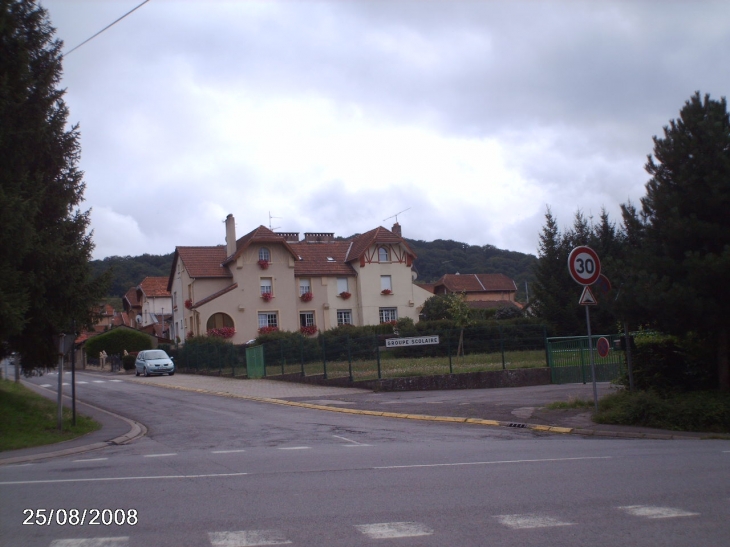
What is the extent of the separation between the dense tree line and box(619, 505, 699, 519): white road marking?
21.4 ft

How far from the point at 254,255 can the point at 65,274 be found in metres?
37.0

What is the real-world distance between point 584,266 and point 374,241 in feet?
137

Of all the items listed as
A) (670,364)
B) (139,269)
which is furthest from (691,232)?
(139,269)

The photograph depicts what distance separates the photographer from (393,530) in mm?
6336

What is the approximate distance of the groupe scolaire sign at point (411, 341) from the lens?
84.3 feet

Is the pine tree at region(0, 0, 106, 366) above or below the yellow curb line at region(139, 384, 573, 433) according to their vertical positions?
above

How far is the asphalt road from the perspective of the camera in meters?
6.22

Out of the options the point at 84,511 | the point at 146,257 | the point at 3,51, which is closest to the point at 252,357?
the point at 3,51

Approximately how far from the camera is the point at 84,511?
727 cm

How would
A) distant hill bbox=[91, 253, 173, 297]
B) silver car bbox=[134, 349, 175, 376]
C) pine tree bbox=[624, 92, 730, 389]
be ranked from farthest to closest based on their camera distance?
distant hill bbox=[91, 253, 173, 297], silver car bbox=[134, 349, 175, 376], pine tree bbox=[624, 92, 730, 389]

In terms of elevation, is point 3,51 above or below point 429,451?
above

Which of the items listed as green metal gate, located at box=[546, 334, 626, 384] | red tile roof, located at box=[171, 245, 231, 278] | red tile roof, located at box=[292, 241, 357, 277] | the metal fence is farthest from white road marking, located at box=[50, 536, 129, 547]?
red tile roof, located at box=[292, 241, 357, 277]

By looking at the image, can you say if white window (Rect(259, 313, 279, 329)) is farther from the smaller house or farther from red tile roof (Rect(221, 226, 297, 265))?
the smaller house

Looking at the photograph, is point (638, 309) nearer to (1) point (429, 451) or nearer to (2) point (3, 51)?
(1) point (429, 451)
